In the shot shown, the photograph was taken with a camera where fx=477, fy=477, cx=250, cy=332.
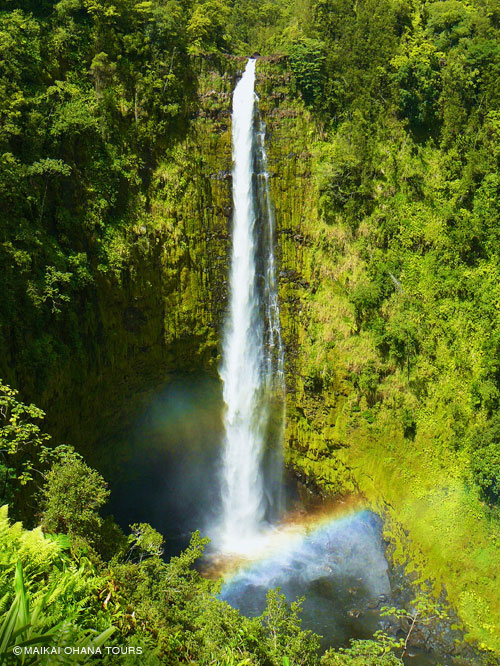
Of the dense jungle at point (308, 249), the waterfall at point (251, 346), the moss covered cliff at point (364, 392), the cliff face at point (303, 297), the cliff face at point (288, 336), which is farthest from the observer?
the waterfall at point (251, 346)

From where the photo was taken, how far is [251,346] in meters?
20.6

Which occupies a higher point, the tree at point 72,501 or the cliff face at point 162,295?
the cliff face at point 162,295

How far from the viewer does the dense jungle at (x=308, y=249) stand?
49.4 feet

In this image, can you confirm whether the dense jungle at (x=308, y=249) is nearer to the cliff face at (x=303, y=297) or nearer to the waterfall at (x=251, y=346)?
the cliff face at (x=303, y=297)

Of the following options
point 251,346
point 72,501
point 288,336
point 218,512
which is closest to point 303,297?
point 288,336

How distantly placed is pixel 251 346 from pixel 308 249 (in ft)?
16.0

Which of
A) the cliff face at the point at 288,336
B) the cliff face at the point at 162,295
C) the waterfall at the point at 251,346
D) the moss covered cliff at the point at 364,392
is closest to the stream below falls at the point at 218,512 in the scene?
the waterfall at the point at 251,346

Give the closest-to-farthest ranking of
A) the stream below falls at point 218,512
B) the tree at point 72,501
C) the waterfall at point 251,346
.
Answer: the tree at point 72,501 < the stream below falls at point 218,512 < the waterfall at point 251,346

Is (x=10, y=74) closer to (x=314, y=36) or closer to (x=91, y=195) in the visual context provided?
(x=91, y=195)

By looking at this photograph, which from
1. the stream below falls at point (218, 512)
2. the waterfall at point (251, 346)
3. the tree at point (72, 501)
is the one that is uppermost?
the waterfall at point (251, 346)

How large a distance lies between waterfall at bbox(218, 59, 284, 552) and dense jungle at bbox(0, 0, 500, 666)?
0.55 meters

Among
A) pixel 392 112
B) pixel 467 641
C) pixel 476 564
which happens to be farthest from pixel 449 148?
pixel 467 641

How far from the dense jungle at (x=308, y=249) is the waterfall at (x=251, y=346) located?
1.81ft

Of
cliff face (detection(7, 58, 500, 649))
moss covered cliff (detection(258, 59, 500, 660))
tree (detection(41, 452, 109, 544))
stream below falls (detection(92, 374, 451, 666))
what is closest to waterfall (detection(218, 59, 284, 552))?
cliff face (detection(7, 58, 500, 649))
